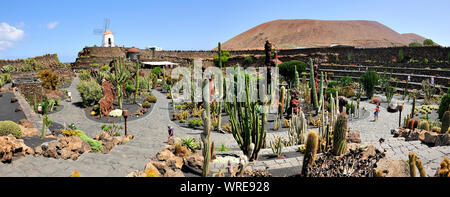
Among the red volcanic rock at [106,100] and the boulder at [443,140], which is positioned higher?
the red volcanic rock at [106,100]

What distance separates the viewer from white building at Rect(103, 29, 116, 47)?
51344mm

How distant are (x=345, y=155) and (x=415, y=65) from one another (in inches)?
909

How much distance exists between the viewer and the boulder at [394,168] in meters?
5.75

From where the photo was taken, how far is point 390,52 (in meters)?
30.8

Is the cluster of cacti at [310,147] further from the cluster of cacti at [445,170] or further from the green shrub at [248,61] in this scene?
the green shrub at [248,61]

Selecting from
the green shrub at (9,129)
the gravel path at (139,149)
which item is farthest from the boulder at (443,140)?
the green shrub at (9,129)

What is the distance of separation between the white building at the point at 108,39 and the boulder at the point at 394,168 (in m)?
51.8

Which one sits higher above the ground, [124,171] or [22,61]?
[22,61]

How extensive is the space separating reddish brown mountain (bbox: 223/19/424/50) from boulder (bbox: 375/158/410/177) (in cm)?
7072

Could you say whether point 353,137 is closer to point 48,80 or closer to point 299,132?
point 299,132

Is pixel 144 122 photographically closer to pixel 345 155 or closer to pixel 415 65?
pixel 345 155

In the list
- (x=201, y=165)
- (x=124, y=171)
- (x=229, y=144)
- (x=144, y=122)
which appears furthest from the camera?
(x=144, y=122)

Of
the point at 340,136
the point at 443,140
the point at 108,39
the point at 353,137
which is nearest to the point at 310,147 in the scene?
the point at 340,136
